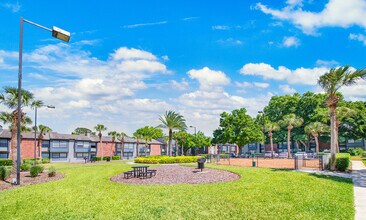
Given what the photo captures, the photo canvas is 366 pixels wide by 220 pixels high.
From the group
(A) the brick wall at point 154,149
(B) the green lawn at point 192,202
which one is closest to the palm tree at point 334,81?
(B) the green lawn at point 192,202

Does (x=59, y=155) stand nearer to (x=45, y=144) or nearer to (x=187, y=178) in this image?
(x=45, y=144)

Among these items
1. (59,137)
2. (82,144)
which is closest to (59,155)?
(59,137)

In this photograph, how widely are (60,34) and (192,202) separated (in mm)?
10805

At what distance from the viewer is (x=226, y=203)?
1098 centimetres

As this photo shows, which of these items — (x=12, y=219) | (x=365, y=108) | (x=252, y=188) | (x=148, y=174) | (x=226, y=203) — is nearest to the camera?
(x=12, y=219)

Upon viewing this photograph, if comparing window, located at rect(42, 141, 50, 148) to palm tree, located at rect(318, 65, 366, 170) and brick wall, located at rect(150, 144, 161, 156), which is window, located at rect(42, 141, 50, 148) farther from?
palm tree, located at rect(318, 65, 366, 170)

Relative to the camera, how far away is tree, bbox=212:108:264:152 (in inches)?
2272

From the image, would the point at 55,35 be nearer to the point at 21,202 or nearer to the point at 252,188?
the point at 21,202

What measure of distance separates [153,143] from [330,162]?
75.8 meters

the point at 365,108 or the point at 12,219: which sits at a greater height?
the point at 365,108

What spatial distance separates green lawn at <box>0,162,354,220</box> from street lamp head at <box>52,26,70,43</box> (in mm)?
8251

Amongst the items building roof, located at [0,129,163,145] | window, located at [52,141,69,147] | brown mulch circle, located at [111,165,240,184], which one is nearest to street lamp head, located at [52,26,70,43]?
brown mulch circle, located at [111,165,240,184]

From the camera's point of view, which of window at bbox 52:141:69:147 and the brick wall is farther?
the brick wall

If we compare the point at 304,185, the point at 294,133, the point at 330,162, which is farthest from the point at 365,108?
the point at 304,185
